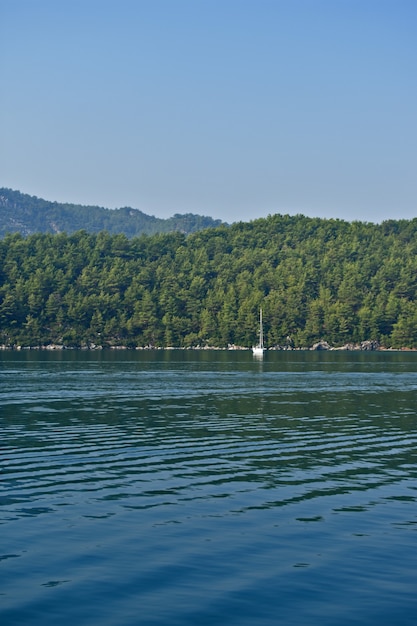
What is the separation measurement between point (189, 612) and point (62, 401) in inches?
2034

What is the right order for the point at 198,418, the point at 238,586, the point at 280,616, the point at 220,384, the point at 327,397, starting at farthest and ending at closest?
1. the point at 220,384
2. the point at 327,397
3. the point at 198,418
4. the point at 238,586
5. the point at 280,616

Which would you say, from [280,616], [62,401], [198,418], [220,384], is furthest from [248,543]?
[220,384]

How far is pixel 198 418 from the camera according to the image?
56.5 meters

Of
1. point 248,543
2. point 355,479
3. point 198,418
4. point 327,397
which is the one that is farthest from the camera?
point 327,397

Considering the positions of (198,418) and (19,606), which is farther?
(198,418)

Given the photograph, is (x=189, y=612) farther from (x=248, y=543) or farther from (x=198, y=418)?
(x=198, y=418)

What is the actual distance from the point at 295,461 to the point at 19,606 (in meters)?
20.0

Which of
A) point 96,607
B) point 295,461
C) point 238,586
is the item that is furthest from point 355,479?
point 96,607

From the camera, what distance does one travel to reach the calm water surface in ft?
64.9

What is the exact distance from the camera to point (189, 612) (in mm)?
19281

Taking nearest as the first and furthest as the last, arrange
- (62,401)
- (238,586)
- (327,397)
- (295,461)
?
(238,586) < (295,461) < (62,401) < (327,397)

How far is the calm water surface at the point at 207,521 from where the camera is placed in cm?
1978

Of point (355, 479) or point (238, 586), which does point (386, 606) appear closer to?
point (238, 586)

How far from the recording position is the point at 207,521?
26.7 meters
